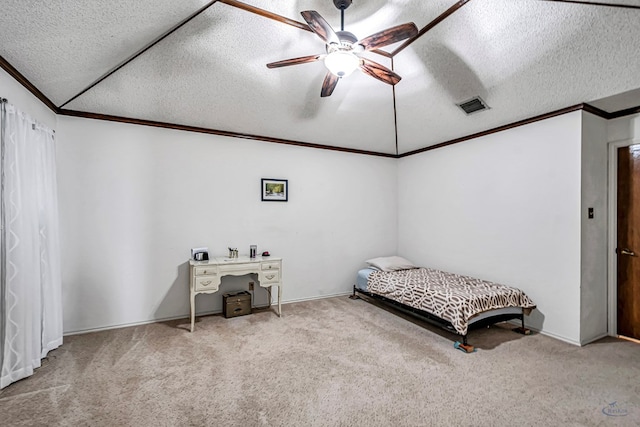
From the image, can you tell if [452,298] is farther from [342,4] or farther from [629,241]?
[342,4]

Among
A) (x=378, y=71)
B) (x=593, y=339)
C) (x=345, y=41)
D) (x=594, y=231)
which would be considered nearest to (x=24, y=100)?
(x=345, y=41)

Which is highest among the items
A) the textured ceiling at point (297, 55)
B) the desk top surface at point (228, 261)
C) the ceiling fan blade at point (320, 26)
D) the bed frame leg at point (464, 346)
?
the textured ceiling at point (297, 55)

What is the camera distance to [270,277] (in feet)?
12.7

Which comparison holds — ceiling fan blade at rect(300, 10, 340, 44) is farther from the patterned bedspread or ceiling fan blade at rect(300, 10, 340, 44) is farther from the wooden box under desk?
the wooden box under desk

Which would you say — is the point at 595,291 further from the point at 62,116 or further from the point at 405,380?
the point at 62,116

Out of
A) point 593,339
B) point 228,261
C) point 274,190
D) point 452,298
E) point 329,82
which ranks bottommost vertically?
point 593,339

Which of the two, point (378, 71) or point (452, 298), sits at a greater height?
point (378, 71)

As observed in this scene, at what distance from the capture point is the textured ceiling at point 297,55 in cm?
219

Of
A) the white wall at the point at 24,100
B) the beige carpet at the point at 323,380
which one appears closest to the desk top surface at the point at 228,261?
the beige carpet at the point at 323,380

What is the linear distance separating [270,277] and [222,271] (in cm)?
59

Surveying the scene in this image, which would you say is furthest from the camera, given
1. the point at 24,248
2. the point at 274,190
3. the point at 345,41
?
the point at 274,190

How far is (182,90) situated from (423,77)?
251 centimetres

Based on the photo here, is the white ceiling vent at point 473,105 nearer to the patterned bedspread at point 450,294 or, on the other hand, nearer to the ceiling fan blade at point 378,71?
the ceiling fan blade at point 378,71

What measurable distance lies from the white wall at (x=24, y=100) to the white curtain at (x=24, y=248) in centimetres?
14
